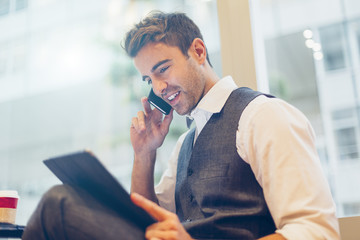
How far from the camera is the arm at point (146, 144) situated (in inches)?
60.2

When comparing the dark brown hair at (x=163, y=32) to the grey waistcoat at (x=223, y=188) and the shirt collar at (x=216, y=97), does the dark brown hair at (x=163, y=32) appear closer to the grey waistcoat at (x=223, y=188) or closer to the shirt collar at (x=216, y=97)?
the shirt collar at (x=216, y=97)

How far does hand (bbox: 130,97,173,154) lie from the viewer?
158cm

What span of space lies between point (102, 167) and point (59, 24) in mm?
1761

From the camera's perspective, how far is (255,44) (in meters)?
1.75

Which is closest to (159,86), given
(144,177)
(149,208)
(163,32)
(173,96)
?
(173,96)

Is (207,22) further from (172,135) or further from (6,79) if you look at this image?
(6,79)

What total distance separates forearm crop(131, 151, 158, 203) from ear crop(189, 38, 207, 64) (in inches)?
15.4

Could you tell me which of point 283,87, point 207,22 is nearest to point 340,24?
point 283,87

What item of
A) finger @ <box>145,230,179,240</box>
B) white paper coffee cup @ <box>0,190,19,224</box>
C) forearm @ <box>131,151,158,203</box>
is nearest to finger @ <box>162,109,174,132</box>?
forearm @ <box>131,151,158,203</box>

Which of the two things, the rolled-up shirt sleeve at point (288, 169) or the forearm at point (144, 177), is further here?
the forearm at point (144, 177)

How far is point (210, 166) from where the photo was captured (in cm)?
124

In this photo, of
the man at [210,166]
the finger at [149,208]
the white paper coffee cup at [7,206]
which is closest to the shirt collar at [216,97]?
the man at [210,166]

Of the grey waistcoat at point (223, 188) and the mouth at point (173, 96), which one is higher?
the mouth at point (173, 96)

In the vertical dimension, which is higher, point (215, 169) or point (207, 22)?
point (207, 22)
